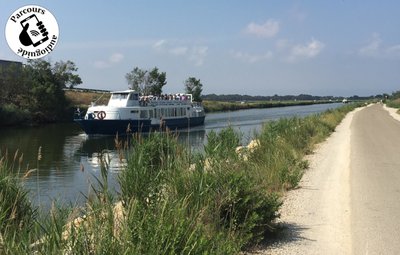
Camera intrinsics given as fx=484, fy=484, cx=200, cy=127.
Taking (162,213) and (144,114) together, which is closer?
(162,213)

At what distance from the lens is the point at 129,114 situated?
47500 millimetres

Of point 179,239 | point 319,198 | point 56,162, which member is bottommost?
point 56,162

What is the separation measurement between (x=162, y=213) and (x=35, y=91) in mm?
67217

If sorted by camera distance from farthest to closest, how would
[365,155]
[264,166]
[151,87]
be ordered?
[151,87] → [365,155] → [264,166]

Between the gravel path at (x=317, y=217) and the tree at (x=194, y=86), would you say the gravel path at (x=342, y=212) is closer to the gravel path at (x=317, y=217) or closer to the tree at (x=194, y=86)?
the gravel path at (x=317, y=217)

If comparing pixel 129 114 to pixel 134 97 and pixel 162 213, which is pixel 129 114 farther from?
pixel 162 213

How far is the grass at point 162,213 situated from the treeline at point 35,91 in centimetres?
5710

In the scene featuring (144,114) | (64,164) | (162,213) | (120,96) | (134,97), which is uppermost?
(120,96)

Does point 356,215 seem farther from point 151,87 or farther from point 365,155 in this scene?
point 151,87

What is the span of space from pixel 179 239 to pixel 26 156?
85.4 ft

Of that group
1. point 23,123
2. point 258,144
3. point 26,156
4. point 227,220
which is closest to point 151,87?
point 23,123

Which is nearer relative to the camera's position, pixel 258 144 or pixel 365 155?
pixel 258 144

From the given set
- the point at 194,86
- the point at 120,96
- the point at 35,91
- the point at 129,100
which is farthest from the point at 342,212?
the point at 194,86

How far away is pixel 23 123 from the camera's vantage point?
59.6m
